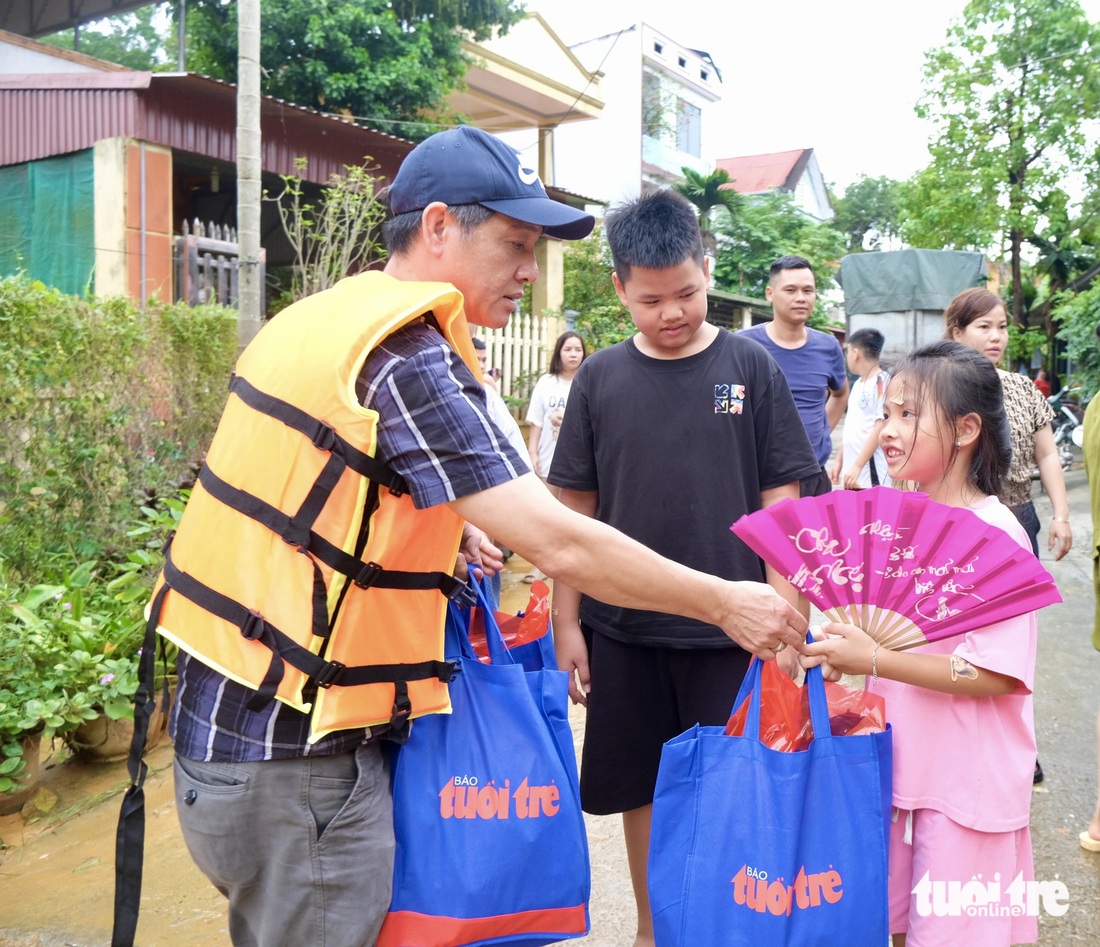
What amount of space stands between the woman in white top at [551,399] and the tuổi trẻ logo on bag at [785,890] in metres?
5.60

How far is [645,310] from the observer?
2609 mm

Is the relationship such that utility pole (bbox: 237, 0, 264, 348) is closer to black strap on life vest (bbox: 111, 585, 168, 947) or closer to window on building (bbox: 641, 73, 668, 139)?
black strap on life vest (bbox: 111, 585, 168, 947)

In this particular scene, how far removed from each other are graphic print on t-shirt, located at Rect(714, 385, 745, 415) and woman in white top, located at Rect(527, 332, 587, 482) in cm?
479

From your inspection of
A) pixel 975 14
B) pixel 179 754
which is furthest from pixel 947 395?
pixel 975 14

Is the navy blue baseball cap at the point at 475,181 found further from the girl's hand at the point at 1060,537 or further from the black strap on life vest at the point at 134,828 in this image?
the girl's hand at the point at 1060,537

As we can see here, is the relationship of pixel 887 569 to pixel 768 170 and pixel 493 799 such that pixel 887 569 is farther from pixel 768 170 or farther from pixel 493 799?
pixel 768 170

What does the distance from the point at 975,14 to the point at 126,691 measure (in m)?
17.7

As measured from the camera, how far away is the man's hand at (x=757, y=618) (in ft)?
6.19

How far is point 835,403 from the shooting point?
20.3 ft

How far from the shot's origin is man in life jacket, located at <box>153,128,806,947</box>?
1564mm

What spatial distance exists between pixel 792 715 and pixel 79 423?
4.37m

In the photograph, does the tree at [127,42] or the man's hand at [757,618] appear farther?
the tree at [127,42]

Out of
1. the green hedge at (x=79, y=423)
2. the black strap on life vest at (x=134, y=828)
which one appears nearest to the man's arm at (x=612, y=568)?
the black strap on life vest at (x=134, y=828)

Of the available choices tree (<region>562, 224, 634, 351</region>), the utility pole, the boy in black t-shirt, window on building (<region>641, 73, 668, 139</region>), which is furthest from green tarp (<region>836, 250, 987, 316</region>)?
window on building (<region>641, 73, 668, 139</region>)
